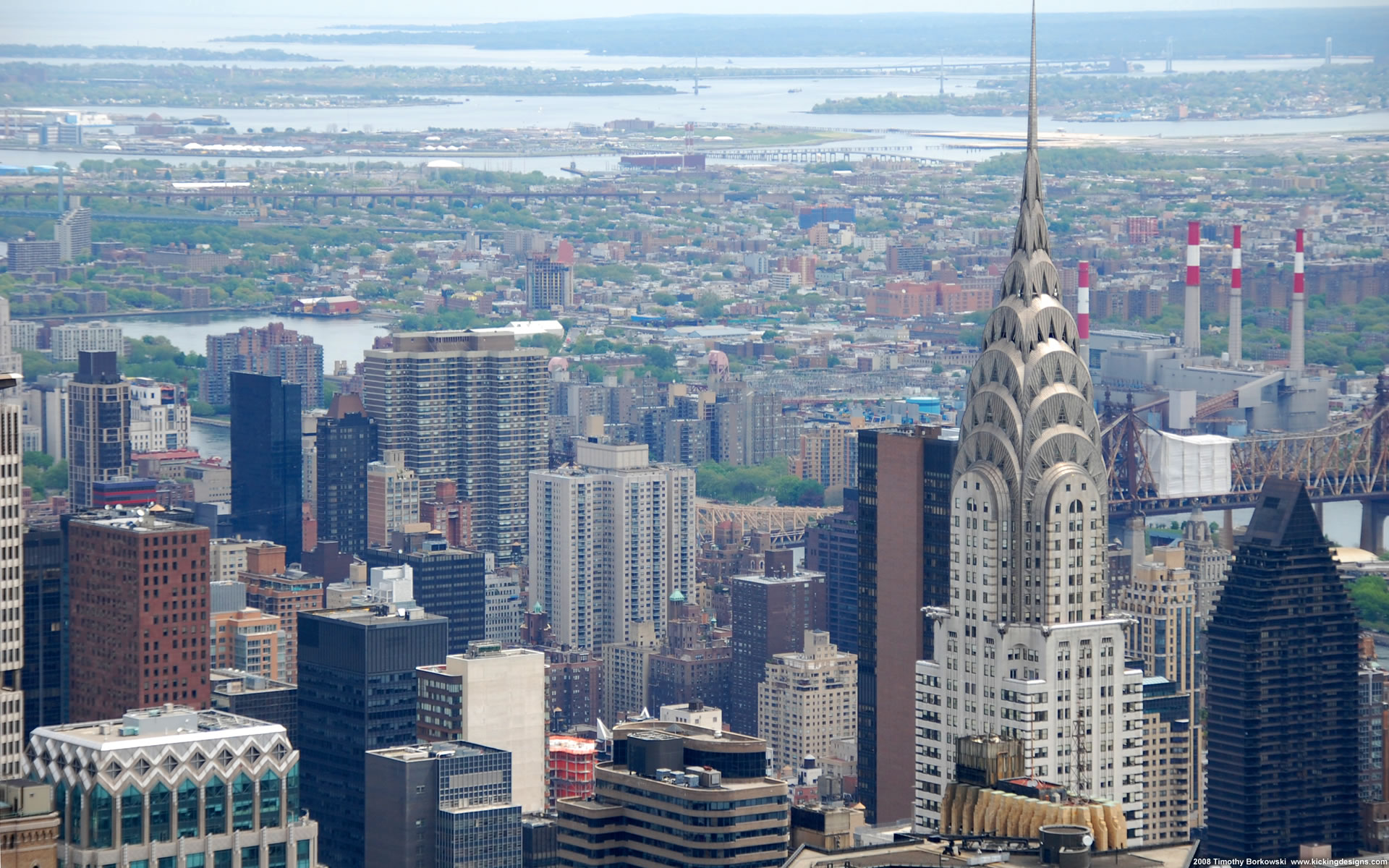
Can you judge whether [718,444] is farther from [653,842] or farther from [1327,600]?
[653,842]

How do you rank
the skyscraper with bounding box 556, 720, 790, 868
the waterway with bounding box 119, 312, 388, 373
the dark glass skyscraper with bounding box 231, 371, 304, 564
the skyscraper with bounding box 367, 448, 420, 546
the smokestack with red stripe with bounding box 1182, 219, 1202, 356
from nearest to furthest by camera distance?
the skyscraper with bounding box 556, 720, 790, 868, the dark glass skyscraper with bounding box 231, 371, 304, 564, the skyscraper with bounding box 367, 448, 420, 546, the smokestack with red stripe with bounding box 1182, 219, 1202, 356, the waterway with bounding box 119, 312, 388, 373

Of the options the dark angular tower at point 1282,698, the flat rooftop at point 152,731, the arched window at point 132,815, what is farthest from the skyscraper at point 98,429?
the arched window at point 132,815

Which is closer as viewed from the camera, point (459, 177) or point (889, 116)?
point (459, 177)

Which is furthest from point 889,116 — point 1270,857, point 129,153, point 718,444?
point 1270,857

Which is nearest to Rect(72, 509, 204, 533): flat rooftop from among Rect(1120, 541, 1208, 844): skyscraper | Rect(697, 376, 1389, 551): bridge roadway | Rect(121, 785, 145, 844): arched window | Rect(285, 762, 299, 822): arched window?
Rect(1120, 541, 1208, 844): skyscraper

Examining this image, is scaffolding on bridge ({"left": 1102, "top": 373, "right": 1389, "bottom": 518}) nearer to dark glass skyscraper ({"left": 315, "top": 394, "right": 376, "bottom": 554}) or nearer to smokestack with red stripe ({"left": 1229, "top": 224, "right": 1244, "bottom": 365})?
smokestack with red stripe ({"left": 1229, "top": 224, "right": 1244, "bottom": 365})

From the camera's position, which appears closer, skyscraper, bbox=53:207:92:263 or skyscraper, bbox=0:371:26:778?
skyscraper, bbox=0:371:26:778
